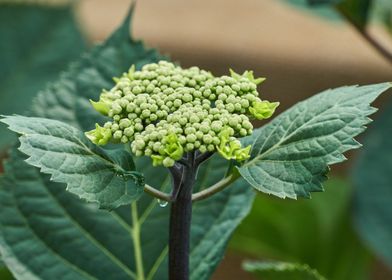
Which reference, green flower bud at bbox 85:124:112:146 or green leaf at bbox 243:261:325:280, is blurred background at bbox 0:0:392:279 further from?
green flower bud at bbox 85:124:112:146

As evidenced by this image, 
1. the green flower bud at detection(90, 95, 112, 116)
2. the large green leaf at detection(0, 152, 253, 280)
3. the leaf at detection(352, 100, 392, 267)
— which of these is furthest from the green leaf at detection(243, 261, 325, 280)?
the leaf at detection(352, 100, 392, 267)

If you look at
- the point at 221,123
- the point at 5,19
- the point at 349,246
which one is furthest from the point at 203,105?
the point at 5,19

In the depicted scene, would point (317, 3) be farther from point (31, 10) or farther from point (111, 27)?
point (111, 27)

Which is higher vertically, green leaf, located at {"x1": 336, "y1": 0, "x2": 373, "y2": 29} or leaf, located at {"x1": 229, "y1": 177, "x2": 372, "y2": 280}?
green leaf, located at {"x1": 336, "y1": 0, "x2": 373, "y2": 29}

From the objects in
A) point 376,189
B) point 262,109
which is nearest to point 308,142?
point 262,109

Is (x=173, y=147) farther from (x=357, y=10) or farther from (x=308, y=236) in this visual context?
(x=308, y=236)

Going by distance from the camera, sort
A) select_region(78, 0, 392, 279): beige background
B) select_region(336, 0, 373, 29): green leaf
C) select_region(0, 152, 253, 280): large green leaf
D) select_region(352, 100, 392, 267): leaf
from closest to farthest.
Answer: select_region(0, 152, 253, 280): large green leaf < select_region(336, 0, 373, 29): green leaf < select_region(352, 100, 392, 267): leaf < select_region(78, 0, 392, 279): beige background

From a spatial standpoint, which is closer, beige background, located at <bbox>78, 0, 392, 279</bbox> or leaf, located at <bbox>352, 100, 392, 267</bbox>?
leaf, located at <bbox>352, 100, 392, 267</bbox>
